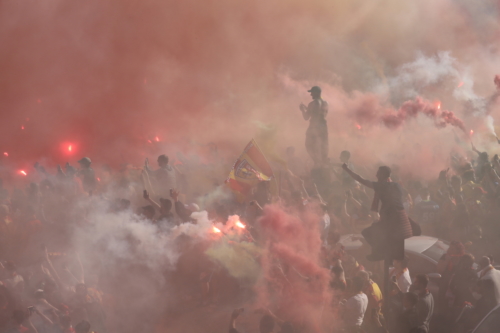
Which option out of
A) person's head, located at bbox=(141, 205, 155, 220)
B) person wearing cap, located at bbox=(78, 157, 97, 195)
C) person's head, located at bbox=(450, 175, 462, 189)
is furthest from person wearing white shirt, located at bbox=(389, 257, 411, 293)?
person wearing cap, located at bbox=(78, 157, 97, 195)

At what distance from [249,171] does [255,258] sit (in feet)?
6.57

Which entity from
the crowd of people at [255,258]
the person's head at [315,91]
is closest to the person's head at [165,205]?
the crowd of people at [255,258]

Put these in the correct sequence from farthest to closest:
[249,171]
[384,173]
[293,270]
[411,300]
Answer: [249,171] < [293,270] < [384,173] < [411,300]

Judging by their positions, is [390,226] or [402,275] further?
[402,275]

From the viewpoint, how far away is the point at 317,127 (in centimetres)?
1123

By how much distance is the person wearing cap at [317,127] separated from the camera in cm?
1116

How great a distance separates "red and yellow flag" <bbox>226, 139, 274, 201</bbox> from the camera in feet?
26.8

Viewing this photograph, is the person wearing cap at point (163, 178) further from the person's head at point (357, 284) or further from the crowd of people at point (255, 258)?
the person's head at point (357, 284)

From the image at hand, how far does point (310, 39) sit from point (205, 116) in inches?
253

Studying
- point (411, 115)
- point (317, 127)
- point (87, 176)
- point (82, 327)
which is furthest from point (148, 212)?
point (411, 115)

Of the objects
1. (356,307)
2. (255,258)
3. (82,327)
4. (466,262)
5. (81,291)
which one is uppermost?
(466,262)

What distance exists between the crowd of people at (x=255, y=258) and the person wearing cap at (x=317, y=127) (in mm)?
526

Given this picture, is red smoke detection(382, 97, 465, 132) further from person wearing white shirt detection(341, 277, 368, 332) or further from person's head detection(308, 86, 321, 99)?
person wearing white shirt detection(341, 277, 368, 332)

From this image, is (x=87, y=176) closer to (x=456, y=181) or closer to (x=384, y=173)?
(x=384, y=173)
